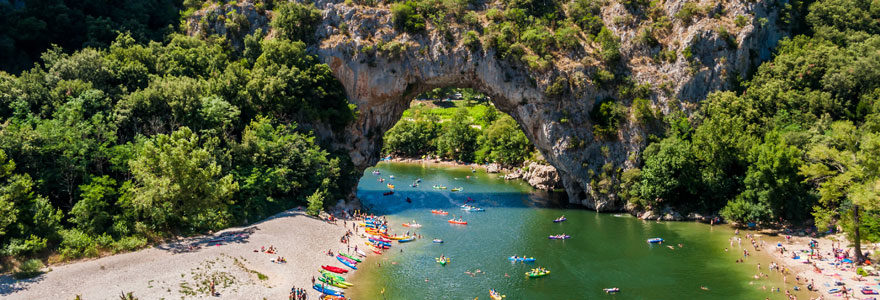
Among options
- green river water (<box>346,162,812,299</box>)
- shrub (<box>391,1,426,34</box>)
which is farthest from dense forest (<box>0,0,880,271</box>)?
green river water (<box>346,162,812,299</box>)

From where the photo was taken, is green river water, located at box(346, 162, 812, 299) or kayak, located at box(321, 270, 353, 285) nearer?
green river water, located at box(346, 162, 812, 299)

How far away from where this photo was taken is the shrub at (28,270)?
38.4 meters

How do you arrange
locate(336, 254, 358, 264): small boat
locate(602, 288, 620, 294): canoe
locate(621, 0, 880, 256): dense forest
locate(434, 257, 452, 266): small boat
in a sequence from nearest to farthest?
locate(602, 288, 620, 294): canoe → locate(336, 254, 358, 264): small boat → locate(434, 257, 452, 266): small boat → locate(621, 0, 880, 256): dense forest

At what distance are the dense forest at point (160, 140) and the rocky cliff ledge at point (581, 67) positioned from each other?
443 centimetres

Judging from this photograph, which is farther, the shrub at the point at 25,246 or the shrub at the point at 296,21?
the shrub at the point at 296,21

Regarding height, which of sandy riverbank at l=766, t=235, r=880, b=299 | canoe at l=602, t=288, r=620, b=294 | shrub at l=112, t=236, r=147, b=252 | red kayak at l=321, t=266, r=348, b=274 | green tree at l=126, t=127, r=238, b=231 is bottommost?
canoe at l=602, t=288, r=620, b=294

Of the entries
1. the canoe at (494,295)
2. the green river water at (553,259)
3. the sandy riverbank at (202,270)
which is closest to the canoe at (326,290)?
the sandy riverbank at (202,270)

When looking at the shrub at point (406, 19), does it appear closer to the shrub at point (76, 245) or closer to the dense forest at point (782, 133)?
the dense forest at point (782, 133)

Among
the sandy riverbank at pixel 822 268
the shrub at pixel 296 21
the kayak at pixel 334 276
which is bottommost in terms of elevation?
the kayak at pixel 334 276

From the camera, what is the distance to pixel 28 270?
3872cm

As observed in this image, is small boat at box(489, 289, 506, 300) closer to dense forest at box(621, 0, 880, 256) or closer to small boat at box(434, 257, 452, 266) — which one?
small boat at box(434, 257, 452, 266)

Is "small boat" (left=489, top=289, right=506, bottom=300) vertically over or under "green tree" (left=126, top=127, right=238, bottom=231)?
under

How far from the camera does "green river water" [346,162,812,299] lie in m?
44.2

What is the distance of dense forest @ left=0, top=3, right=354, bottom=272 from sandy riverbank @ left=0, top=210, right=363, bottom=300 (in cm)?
282
